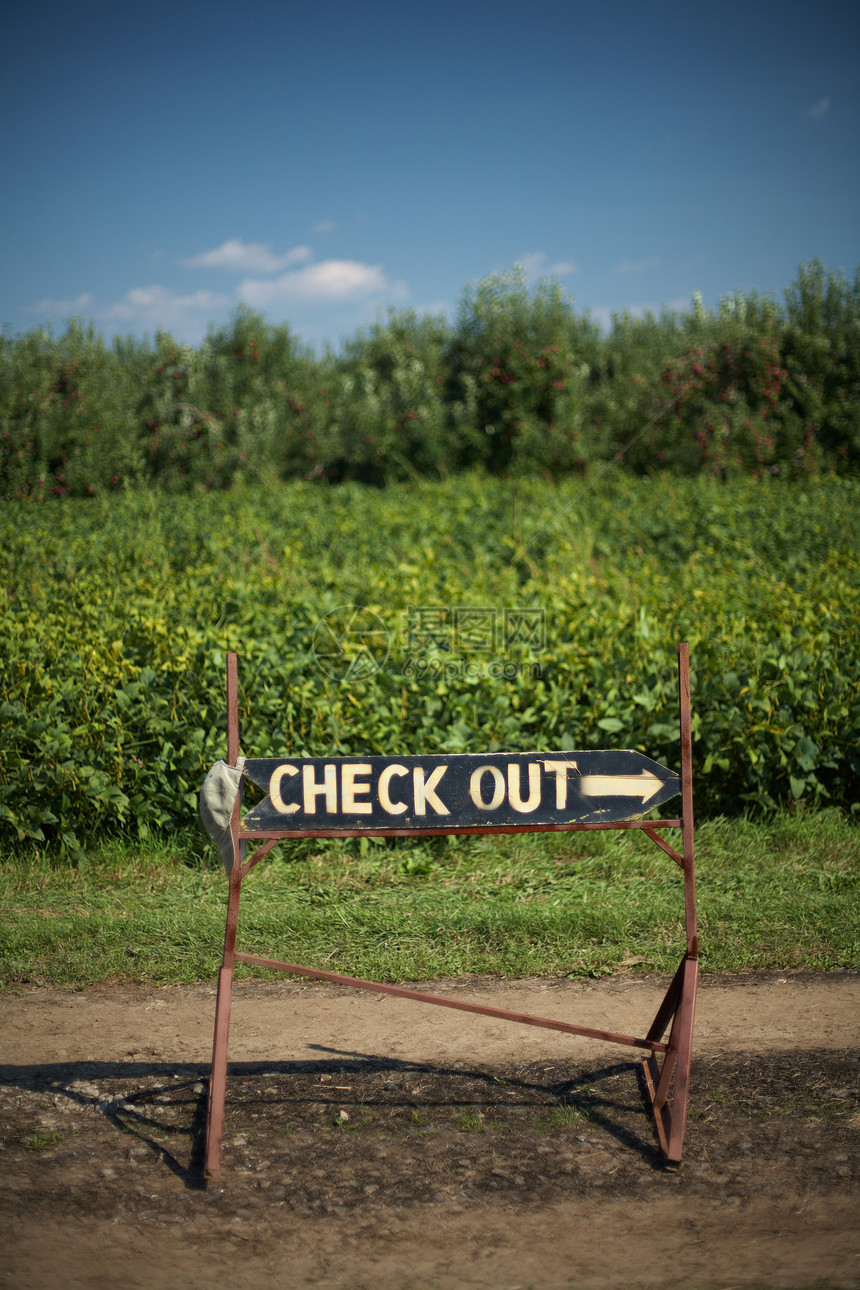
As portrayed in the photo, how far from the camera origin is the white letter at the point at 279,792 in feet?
8.98

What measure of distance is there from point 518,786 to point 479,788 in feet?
0.42

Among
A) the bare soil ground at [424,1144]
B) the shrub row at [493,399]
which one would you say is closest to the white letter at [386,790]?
the bare soil ground at [424,1144]

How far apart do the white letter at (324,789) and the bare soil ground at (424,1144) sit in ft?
3.47

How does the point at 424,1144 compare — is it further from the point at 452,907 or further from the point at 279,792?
the point at 452,907

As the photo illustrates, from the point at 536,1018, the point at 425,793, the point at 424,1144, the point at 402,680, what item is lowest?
the point at 424,1144

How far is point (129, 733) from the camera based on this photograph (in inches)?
191

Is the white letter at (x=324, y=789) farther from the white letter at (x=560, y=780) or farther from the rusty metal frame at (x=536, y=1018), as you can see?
the white letter at (x=560, y=780)

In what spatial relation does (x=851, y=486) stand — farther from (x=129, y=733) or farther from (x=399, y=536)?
(x=129, y=733)

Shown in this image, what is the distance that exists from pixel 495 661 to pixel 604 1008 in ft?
7.77

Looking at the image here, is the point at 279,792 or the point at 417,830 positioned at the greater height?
the point at 279,792

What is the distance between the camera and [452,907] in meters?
4.31

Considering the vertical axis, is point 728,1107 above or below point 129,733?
below

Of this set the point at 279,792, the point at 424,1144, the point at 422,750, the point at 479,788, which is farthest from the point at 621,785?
the point at 422,750

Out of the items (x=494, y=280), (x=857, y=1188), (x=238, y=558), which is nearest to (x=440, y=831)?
(x=857, y=1188)
